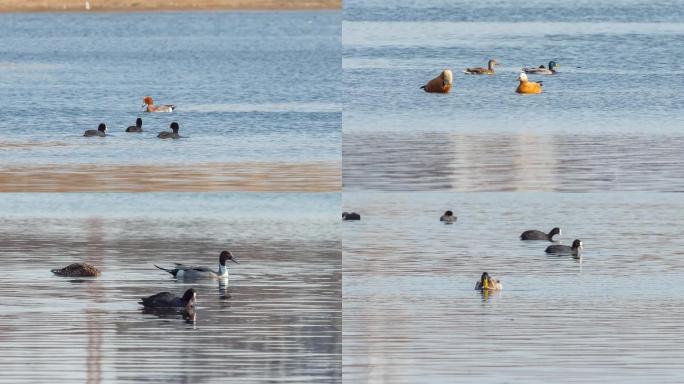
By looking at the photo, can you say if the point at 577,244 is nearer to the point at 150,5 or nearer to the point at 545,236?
the point at 545,236

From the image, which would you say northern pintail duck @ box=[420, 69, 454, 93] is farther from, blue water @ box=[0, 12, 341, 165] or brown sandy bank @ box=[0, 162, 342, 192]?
brown sandy bank @ box=[0, 162, 342, 192]

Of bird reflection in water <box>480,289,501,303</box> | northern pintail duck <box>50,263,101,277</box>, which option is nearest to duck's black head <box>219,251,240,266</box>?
northern pintail duck <box>50,263,101,277</box>

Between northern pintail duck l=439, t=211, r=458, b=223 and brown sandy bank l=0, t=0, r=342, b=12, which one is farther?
brown sandy bank l=0, t=0, r=342, b=12

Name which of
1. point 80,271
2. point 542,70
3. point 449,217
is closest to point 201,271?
point 80,271

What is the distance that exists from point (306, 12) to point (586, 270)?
13501 centimetres

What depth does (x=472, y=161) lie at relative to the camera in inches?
1234

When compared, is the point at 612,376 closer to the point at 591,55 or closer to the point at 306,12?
the point at 591,55

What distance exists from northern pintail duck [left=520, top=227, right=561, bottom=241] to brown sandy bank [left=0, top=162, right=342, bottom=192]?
190 inches

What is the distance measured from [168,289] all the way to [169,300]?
1.76 metres

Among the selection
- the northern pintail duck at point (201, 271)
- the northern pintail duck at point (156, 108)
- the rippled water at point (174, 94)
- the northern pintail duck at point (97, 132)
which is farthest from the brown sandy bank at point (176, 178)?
the northern pintail duck at point (156, 108)

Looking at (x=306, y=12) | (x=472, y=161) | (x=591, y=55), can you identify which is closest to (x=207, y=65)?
(x=591, y=55)

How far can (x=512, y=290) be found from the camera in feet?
72.7

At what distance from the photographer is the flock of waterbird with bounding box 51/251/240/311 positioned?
20328 mm

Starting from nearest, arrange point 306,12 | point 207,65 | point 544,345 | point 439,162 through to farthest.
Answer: point 544,345 → point 439,162 → point 207,65 → point 306,12
